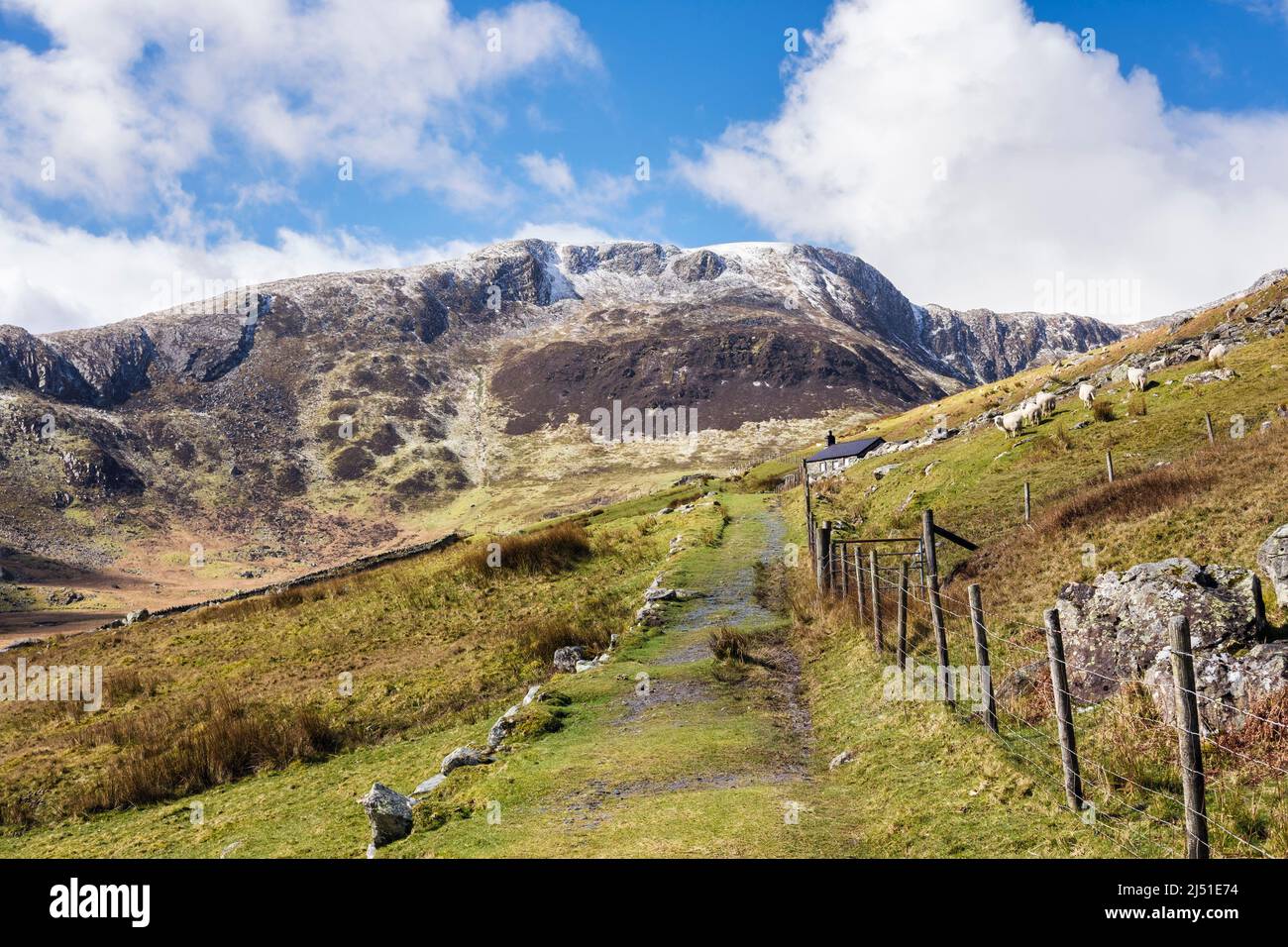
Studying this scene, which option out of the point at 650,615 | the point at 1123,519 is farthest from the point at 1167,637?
the point at 650,615

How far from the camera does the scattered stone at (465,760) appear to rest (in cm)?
1298

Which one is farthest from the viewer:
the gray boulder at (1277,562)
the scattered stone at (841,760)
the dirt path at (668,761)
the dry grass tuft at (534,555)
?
the dry grass tuft at (534,555)

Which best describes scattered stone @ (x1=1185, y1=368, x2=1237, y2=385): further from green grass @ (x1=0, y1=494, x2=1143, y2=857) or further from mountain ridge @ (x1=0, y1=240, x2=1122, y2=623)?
mountain ridge @ (x1=0, y1=240, x2=1122, y2=623)

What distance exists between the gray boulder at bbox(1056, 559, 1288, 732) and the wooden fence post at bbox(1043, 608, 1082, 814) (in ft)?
4.54

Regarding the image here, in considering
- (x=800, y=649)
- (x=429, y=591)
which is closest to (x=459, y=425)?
(x=429, y=591)

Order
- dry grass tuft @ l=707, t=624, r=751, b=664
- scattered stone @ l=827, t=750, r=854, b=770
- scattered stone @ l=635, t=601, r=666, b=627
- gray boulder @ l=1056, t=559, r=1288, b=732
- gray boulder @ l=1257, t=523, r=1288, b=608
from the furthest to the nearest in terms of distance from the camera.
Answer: scattered stone @ l=635, t=601, r=666, b=627 < dry grass tuft @ l=707, t=624, r=751, b=664 < scattered stone @ l=827, t=750, r=854, b=770 < gray boulder @ l=1257, t=523, r=1288, b=608 < gray boulder @ l=1056, t=559, r=1288, b=732

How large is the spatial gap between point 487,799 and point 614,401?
18557 cm

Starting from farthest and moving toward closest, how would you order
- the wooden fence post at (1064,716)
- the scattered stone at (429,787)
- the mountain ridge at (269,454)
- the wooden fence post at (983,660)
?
the mountain ridge at (269,454) < the scattered stone at (429,787) < the wooden fence post at (983,660) < the wooden fence post at (1064,716)

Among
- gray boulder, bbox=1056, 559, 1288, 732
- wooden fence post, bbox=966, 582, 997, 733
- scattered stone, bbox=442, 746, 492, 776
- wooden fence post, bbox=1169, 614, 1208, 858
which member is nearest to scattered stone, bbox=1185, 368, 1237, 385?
gray boulder, bbox=1056, 559, 1288, 732

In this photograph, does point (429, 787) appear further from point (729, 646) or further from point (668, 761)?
point (729, 646)

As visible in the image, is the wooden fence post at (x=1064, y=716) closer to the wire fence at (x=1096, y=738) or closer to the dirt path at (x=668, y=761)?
the wire fence at (x=1096, y=738)

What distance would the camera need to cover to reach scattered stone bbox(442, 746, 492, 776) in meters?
13.0

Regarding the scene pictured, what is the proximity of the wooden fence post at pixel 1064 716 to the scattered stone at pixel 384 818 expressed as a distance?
8472 mm

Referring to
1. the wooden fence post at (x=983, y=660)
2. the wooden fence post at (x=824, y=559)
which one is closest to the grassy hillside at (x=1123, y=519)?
the wooden fence post at (x=983, y=660)
